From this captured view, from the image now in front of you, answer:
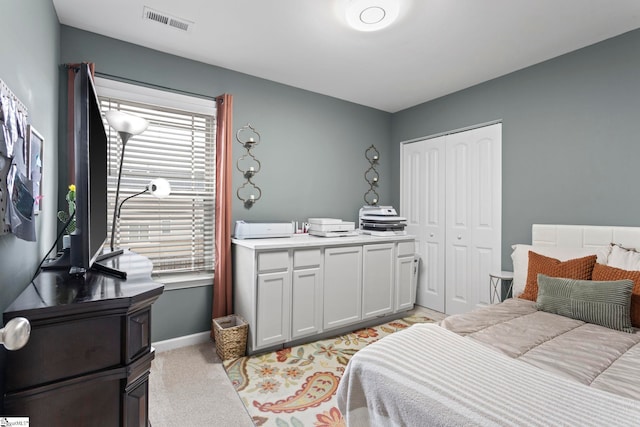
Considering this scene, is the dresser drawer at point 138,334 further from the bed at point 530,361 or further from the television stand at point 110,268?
the bed at point 530,361

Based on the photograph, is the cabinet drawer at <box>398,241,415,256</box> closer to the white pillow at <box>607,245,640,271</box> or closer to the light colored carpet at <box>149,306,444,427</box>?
the white pillow at <box>607,245,640,271</box>

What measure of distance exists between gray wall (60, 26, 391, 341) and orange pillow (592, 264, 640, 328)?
Result: 2.42 m

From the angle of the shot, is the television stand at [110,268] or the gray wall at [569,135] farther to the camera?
the gray wall at [569,135]

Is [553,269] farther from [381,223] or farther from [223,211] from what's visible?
[223,211]

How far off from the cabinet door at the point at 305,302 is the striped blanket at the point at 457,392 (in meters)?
1.39

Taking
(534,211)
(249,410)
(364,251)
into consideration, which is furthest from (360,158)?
(249,410)

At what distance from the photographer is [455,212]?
11.8ft

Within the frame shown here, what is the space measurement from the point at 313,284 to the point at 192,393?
4.06 feet

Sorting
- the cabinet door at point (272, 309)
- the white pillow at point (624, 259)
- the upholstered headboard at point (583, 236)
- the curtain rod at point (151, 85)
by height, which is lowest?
the cabinet door at point (272, 309)

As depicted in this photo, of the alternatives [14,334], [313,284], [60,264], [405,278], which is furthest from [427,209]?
[14,334]

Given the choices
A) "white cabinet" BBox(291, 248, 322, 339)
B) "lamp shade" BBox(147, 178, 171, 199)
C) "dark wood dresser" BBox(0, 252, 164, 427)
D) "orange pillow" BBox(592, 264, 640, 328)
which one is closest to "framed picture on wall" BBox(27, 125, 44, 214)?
"dark wood dresser" BBox(0, 252, 164, 427)

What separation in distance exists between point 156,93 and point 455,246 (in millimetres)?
3417

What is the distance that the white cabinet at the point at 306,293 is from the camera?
275 centimetres

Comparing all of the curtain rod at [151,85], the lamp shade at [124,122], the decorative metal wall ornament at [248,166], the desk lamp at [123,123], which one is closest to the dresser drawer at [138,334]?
the desk lamp at [123,123]
